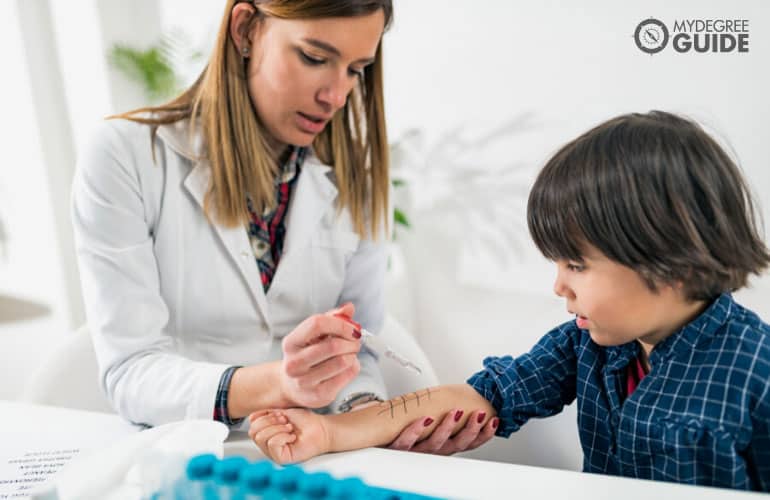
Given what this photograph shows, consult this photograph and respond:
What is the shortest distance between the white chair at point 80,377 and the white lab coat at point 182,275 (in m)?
0.06

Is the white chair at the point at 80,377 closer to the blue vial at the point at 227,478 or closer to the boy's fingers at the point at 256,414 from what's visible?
the boy's fingers at the point at 256,414

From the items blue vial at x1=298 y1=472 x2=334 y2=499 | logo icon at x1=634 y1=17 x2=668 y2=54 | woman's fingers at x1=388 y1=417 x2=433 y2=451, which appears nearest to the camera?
blue vial at x1=298 y1=472 x2=334 y2=499

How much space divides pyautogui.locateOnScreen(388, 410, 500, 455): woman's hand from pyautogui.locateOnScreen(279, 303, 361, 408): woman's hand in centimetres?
13

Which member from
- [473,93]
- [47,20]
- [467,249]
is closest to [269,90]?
[473,93]

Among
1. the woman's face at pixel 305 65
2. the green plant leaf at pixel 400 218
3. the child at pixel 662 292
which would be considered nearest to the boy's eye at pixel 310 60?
the woman's face at pixel 305 65

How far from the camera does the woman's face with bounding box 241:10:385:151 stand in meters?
1.04

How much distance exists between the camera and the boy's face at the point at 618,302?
813 mm

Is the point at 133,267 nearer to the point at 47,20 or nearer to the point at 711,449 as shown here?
the point at 711,449

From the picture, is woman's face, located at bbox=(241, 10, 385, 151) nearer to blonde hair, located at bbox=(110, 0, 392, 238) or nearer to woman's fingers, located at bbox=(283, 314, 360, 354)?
blonde hair, located at bbox=(110, 0, 392, 238)

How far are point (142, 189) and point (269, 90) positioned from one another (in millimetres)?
267

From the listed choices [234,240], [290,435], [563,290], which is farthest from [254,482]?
[234,240]

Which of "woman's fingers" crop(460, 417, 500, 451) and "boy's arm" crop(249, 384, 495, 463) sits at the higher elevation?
"boy's arm" crop(249, 384, 495, 463)

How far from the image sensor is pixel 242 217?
1169 millimetres

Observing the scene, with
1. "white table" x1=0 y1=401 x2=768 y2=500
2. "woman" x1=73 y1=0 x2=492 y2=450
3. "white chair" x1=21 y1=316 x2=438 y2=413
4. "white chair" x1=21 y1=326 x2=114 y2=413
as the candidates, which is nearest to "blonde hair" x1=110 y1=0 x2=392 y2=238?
"woman" x1=73 y1=0 x2=492 y2=450
